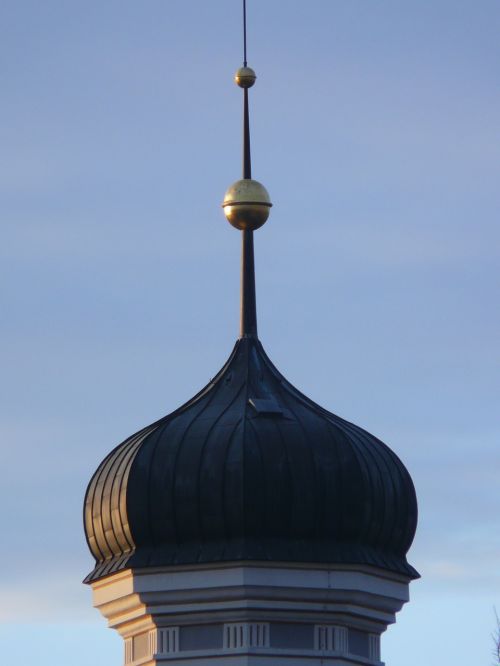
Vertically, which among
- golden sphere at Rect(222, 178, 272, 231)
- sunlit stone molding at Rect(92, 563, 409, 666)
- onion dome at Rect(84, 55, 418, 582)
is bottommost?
sunlit stone molding at Rect(92, 563, 409, 666)

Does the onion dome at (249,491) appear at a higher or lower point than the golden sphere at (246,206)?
lower

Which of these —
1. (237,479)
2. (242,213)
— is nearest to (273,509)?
(237,479)

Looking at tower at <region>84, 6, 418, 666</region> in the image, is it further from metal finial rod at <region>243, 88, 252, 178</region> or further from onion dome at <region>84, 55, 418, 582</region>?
metal finial rod at <region>243, 88, 252, 178</region>

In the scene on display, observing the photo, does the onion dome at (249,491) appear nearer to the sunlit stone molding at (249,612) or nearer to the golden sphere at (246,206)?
the sunlit stone molding at (249,612)

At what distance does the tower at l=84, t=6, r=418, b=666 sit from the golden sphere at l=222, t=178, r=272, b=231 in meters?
3.96

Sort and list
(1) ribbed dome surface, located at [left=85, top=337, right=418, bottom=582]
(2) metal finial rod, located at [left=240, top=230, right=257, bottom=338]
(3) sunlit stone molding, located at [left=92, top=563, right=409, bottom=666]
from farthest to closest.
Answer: (2) metal finial rod, located at [left=240, top=230, right=257, bottom=338] → (1) ribbed dome surface, located at [left=85, top=337, right=418, bottom=582] → (3) sunlit stone molding, located at [left=92, top=563, right=409, bottom=666]

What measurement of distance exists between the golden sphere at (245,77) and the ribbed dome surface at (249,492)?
22.2 ft

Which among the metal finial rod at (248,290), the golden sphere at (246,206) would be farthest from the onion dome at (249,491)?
the golden sphere at (246,206)

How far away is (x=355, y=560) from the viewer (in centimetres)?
5862

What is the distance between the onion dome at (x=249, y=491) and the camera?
2297 inches

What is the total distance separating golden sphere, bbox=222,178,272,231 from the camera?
6250 centimetres

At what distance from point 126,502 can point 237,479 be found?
2016 mm

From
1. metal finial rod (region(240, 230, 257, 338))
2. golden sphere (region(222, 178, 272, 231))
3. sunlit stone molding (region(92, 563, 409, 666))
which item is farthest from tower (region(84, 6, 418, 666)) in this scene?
golden sphere (region(222, 178, 272, 231))

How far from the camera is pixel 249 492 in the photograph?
191ft
